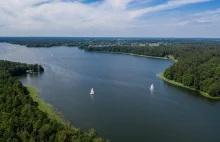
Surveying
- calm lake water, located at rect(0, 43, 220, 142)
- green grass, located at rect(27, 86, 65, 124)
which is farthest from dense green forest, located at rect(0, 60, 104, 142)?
calm lake water, located at rect(0, 43, 220, 142)

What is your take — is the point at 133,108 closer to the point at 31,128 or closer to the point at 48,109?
the point at 48,109

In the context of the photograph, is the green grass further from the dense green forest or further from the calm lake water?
the dense green forest

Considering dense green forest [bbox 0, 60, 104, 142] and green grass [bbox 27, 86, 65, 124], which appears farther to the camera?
green grass [bbox 27, 86, 65, 124]

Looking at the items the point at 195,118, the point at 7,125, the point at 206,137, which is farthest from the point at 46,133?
the point at 195,118

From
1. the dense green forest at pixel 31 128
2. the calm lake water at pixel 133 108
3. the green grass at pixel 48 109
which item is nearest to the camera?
the dense green forest at pixel 31 128

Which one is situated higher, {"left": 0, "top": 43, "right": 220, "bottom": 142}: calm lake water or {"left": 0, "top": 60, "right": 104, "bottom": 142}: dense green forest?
{"left": 0, "top": 60, "right": 104, "bottom": 142}: dense green forest

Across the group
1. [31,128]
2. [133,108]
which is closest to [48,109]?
[31,128]

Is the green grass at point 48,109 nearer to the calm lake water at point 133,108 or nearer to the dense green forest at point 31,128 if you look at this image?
the calm lake water at point 133,108

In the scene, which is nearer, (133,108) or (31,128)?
(31,128)

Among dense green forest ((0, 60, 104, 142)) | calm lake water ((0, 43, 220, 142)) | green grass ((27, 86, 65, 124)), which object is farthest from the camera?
green grass ((27, 86, 65, 124))

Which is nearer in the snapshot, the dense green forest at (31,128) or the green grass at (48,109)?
the dense green forest at (31,128)

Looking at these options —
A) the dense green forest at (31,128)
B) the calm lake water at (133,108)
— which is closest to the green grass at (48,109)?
the calm lake water at (133,108)
